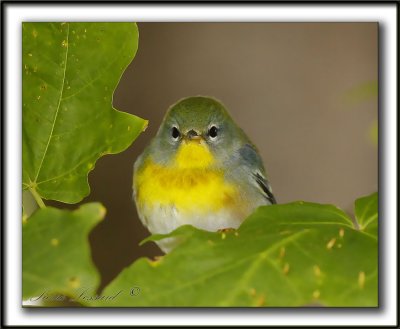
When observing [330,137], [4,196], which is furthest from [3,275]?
[330,137]

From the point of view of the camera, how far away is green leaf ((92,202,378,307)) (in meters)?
0.61

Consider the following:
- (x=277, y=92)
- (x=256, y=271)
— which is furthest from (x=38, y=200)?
(x=277, y=92)

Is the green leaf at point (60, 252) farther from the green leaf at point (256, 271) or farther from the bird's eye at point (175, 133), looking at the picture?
the bird's eye at point (175, 133)

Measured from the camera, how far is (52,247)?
605 mm

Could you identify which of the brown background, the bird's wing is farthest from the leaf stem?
the brown background

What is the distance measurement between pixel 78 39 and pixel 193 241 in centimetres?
34

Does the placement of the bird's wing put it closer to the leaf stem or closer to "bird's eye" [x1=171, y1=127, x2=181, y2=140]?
"bird's eye" [x1=171, y1=127, x2=181, y2=140]

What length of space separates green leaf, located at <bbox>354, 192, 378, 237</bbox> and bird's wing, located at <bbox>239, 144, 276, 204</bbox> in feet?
1.97

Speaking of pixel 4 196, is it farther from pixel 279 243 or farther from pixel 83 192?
pixel 279 243

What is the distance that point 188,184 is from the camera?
1192mm

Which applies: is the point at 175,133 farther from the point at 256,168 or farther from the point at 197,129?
the point at 256,168

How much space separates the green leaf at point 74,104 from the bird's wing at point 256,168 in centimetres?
58

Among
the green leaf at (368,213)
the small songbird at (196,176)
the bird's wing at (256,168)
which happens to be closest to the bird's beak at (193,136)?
the small songbird at (196,176)

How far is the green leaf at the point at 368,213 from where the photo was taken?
71cm
